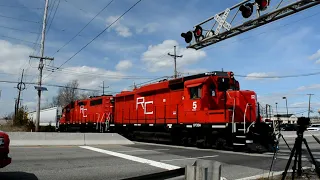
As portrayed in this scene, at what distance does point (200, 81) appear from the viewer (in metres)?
17.6

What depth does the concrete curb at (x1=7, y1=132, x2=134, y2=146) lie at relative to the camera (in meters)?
17.5

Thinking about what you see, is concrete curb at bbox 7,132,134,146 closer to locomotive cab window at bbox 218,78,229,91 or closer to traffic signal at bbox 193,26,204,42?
locomotive cab window at bbox 218,78,229,91

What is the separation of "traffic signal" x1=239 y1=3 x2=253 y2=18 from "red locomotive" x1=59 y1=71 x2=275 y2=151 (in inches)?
205

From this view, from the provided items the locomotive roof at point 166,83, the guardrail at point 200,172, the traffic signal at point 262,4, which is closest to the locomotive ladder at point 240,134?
the locomotive roof at point 166,83

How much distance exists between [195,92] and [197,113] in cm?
119

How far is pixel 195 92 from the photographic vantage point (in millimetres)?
17828

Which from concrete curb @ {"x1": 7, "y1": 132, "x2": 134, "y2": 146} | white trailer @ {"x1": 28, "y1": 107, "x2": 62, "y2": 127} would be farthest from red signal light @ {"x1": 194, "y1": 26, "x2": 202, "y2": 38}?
white trailer @ {"x1": 28, "y1": 107, "x2": 62, "y2": 127}

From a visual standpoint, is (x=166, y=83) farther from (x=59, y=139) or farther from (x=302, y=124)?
(x=302, y=124)

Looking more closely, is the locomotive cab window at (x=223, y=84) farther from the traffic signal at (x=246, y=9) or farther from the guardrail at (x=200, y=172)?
the guardrail at (x=200, y=172)

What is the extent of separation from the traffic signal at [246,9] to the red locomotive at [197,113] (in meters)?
5.20

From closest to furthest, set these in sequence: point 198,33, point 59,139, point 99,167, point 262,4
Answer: point 99,167 < point 262,4 < point 198,33 < point 59,139

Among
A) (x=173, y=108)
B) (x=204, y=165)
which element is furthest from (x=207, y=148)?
(x=204, y=165)

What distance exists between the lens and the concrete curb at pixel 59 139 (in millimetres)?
17453

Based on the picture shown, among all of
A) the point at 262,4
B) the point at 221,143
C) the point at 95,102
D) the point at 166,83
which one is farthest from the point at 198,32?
Answer: the point at 95,102
